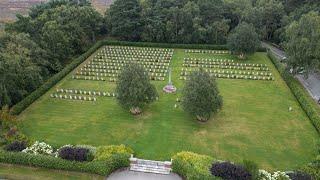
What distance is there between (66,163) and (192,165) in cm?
1064

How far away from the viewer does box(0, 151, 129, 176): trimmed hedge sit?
30.9 m

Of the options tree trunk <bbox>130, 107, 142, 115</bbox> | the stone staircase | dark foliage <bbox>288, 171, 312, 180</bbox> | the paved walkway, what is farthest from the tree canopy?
the paved walkway

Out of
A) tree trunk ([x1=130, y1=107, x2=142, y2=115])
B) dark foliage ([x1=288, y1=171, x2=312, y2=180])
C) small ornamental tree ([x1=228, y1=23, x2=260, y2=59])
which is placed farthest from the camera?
small ornamental tree ([x1=228, y1=23, x2=260, y2=59])

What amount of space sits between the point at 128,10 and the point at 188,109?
3662 cm

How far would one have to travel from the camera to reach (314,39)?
48.5 metres

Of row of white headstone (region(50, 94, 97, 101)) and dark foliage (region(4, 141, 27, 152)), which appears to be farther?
row of white headstone (region(50, 94, 97, 101))

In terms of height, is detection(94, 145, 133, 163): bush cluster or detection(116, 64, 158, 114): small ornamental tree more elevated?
detection(116, 64, 158, 114): small ornamental tree

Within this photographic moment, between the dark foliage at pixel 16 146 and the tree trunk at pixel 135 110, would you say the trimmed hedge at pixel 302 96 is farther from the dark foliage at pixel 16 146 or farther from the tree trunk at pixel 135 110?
the dark foliage at pixel 16 146

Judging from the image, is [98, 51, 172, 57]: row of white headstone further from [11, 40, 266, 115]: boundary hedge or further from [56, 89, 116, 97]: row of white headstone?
[56, 89, 116, 97]: row of white headstone

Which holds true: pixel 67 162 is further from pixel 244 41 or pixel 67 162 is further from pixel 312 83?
pixel 244 41

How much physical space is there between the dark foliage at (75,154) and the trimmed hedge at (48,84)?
12466mm

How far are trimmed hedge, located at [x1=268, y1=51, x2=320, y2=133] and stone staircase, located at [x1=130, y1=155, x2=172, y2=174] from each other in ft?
56.7

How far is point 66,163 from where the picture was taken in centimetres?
3114

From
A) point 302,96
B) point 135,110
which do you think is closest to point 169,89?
point 135,110
